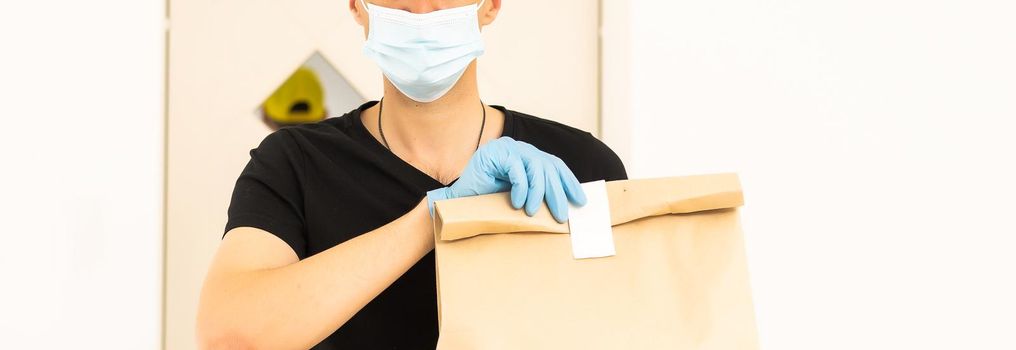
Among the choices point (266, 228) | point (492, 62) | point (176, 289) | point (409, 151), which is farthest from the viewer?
point (492, 62)

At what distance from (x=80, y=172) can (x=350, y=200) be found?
98cm

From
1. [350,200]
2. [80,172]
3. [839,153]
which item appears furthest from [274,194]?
[839,153]

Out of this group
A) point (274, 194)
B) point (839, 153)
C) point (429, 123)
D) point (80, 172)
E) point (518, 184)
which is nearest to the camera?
point (518, 184)

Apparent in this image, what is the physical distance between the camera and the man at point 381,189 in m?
0.79

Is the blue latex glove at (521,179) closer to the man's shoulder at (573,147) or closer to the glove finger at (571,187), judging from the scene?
the glove finger at (571,187)

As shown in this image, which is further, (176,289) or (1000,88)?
(1000,88)

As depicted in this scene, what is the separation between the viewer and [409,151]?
1.03m

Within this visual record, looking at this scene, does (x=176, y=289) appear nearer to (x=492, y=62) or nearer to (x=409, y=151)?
(x=492, y=62)

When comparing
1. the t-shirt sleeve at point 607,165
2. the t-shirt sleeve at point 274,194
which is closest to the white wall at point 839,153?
the t-shirt sleeve at point 607,165

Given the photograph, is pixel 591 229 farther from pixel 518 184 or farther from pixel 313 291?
pixel 313 291

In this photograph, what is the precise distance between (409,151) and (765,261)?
113cm

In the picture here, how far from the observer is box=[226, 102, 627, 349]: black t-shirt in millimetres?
931

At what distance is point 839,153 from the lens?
1.92 metres

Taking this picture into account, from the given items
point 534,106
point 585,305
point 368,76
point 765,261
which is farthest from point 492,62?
point 585,305
